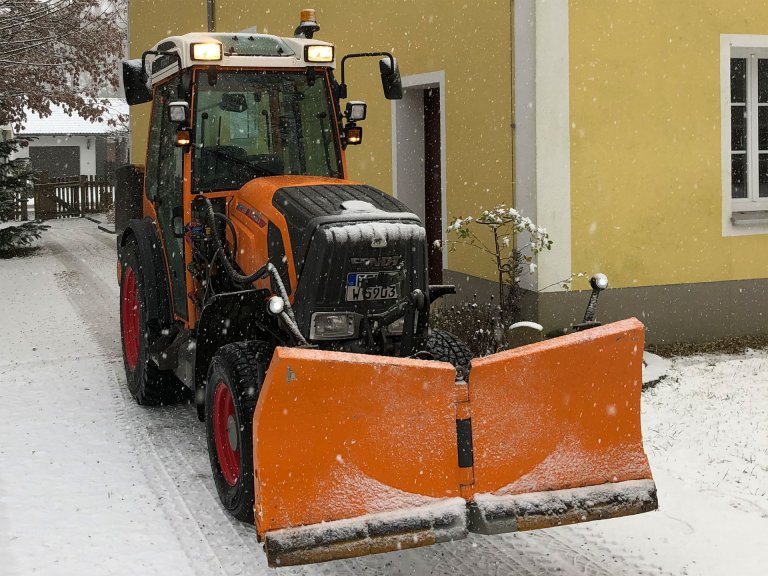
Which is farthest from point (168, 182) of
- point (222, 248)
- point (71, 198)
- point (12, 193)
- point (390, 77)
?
point (71, 198)

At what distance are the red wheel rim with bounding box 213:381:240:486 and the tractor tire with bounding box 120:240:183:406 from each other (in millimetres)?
1741

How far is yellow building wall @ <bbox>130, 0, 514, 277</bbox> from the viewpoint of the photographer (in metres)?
8.82

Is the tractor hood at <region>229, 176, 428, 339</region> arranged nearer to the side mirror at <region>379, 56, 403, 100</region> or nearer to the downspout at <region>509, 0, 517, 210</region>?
the side mirror at <region>379, 56, 403, 100</region>

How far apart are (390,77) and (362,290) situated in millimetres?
1653

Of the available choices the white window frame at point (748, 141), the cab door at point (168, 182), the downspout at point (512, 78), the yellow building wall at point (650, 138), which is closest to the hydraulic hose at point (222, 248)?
the cab door at point (168, 182)

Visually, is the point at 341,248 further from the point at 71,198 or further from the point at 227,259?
the point at 71,198

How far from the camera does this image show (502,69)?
8.73m

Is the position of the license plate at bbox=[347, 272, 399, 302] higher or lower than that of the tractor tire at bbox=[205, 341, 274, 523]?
higher

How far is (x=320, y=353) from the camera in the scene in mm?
3932

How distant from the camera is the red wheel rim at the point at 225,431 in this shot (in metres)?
4.89

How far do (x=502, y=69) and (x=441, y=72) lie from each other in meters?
1.25

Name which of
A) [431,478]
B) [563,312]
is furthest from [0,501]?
[563,312]

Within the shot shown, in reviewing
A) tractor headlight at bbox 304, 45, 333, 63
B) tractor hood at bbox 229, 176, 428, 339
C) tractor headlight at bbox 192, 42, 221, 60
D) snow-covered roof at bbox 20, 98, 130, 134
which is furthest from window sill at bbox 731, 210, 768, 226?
snow-covered roof at bbox 20, 98, 130, 134

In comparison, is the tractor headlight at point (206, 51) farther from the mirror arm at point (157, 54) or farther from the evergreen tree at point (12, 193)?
the evergreen tree at point (12, 193)
